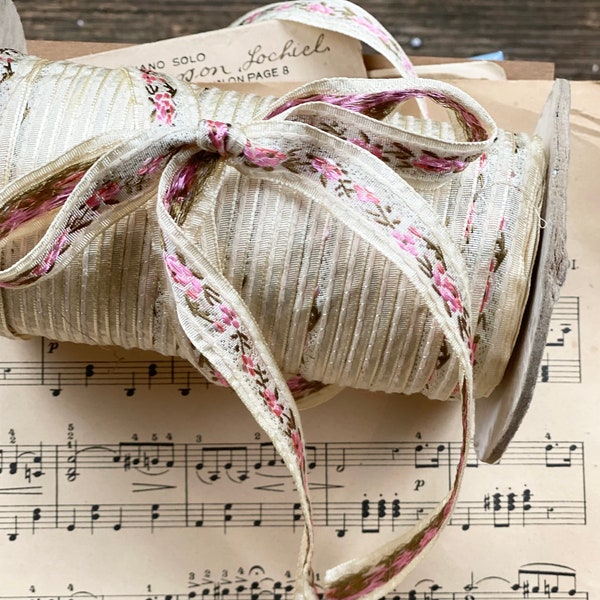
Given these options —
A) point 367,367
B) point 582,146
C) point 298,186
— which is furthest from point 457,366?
point 582,146

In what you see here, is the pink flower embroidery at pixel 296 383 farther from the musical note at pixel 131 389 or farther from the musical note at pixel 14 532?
the musical note at pixel 14 532

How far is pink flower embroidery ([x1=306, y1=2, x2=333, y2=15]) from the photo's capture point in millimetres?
712

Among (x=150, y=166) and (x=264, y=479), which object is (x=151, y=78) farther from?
(x=264, y=479)

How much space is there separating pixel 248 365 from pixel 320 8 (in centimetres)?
34

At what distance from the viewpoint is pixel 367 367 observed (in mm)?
577

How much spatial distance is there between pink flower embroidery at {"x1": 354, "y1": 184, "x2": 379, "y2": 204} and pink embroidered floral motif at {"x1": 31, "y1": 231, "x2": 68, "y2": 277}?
0.17m

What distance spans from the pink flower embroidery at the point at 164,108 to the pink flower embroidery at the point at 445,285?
0.63ft

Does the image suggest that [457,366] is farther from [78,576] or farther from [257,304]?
[78,576]

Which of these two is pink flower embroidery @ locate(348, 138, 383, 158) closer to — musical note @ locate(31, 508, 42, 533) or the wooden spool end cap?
the wooden spool end cap

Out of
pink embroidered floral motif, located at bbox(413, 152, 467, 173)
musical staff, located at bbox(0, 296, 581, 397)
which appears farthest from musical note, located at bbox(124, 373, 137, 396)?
pink embroidered floral motif, located at bbox(413, 152, 467, 173)

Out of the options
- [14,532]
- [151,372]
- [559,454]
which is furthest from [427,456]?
[14,532]

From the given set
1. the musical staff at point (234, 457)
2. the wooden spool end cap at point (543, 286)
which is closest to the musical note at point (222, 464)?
the musical staff at point (234, 457)

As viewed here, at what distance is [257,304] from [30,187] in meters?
0.15

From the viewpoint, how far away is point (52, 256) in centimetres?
51
